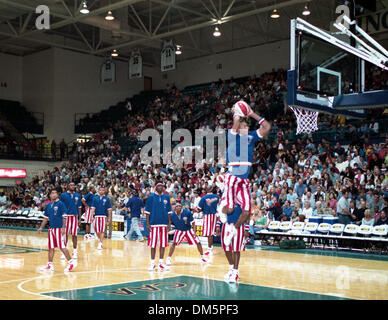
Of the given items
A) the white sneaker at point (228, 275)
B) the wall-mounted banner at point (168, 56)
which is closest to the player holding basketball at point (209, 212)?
the white sneaker at point (228, 275)

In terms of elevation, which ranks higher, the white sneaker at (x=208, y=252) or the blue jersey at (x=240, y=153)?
the blue jersey at (x=240, y=153)

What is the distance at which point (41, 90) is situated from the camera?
36344 millimetres

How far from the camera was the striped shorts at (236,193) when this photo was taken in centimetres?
859

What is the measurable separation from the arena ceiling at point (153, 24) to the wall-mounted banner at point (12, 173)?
834cm

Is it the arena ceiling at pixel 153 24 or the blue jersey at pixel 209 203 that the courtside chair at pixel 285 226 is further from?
the arena ceiling at pixel 153 24

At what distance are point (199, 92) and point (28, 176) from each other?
41.2 ft

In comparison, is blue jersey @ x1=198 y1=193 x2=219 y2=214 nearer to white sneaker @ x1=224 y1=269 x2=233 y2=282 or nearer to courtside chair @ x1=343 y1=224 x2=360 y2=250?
white sneaker @ x1=224 y1=269 x2=233 y2=282

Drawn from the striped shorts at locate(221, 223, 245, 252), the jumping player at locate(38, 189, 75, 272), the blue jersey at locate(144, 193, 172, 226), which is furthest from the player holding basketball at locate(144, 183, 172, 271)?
the striped shorts at locate(221, 223, 245, 252)

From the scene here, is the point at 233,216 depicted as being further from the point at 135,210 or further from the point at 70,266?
the point at 135,210

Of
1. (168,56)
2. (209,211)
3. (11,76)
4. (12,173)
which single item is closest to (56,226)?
(209,211)

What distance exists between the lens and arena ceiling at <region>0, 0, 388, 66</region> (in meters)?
25.6

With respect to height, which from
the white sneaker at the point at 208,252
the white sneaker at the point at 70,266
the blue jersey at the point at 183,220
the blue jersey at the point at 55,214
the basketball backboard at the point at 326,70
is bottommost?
the white sneaker at the point at 208,252
